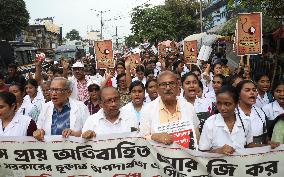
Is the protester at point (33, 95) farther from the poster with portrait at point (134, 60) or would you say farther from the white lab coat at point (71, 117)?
the poster with portrait at point (134, 60)

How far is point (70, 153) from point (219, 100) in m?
1.57

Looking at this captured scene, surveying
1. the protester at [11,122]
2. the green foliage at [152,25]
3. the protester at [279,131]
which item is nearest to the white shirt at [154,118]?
the protester at [279,131]

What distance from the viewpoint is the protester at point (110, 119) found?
3893mm

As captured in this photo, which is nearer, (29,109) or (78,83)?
(29,109)

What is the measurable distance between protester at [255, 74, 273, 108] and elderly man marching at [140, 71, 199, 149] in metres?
2.12

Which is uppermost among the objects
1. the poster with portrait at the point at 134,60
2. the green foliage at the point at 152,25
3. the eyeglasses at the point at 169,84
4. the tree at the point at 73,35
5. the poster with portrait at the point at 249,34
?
the tree at the point at 73,35

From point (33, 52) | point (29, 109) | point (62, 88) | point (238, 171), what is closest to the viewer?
point (238, 171)

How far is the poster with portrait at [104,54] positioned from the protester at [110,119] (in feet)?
12.5

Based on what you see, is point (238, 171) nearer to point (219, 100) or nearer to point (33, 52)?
point (219, 100)

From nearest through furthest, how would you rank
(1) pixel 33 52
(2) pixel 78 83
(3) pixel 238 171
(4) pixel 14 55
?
1. (3) pixel 238 171
2. (2) pixel 78 83
3. (4) pixel 14 55
4. (1) pixel 33 52

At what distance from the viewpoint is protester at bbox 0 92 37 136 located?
3908 millimetres

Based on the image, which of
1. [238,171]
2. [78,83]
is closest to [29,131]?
[238,171]

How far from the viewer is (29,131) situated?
393 cm

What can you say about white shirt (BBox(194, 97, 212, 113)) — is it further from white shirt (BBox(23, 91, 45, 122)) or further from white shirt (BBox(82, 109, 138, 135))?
white shirt (BBox(23, 91, 45, 122))
